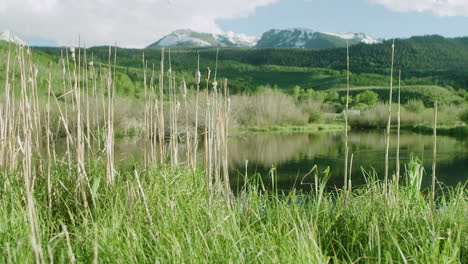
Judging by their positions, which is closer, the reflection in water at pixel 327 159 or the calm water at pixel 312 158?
the calm water at pixel 312 158

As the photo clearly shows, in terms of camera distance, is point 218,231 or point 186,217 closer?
point 218,231

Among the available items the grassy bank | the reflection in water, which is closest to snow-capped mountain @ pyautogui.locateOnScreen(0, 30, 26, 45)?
the reflection in water

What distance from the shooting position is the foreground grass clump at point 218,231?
1954 mm

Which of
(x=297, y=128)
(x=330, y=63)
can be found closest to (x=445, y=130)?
(x=297, y=128)

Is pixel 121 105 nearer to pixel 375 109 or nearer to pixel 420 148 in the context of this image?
pixel 420 148

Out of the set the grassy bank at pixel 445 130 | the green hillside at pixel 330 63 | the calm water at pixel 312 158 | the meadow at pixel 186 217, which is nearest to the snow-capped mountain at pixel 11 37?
the meadow at pixel 186 217

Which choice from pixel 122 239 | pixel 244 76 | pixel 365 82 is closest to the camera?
pixel 122 239

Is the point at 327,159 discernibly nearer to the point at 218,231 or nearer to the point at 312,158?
the point at 312,158

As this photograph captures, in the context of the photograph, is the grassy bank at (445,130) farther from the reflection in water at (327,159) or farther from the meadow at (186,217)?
the meadow at (186,217)

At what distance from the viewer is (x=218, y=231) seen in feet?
7.38

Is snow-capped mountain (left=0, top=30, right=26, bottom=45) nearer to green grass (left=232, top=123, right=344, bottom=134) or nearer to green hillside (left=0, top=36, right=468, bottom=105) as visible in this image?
green grass (left=232, top=123, right=344, bottom=134)

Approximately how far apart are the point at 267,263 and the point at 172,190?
1.30 meters

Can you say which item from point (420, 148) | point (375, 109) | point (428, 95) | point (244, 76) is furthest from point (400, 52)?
point (420, 148)

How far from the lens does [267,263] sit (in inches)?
73.9
